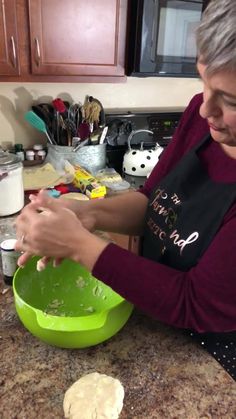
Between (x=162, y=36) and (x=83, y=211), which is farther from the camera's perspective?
(x=162, y=36)

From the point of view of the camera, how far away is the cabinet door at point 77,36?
48.6 inches

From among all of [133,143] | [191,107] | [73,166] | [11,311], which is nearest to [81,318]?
[11,311]

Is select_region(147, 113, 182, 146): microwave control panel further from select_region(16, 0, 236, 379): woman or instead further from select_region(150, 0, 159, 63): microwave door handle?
select_region(16, 0, 236, 379): woman

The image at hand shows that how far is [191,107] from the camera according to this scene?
89 centimetres

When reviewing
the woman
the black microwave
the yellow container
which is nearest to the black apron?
the woman

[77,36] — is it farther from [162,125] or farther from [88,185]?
[162,125]

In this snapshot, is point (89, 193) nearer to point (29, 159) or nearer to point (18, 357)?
point (29, 159)

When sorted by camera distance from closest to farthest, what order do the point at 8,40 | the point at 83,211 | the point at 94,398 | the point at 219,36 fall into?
1. the point at 219,36
2. the point at 94,398
3. the point at 83,211
4. the point at 8,40

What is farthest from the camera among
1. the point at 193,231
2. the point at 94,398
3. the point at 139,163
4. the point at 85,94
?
the point at 85,94

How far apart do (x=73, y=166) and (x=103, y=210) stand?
683mm

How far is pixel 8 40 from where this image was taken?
3.97 feet

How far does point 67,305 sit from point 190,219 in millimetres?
406

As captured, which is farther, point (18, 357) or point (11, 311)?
point (11, 311)

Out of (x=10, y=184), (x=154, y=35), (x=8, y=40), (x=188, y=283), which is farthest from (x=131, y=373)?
(x=154, y=35)
